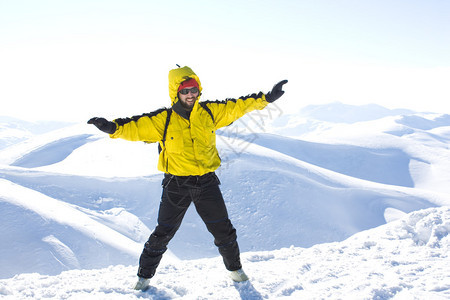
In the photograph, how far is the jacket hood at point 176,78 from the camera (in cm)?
320

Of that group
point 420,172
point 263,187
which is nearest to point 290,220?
point 263,187

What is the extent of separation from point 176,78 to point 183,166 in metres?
0.90

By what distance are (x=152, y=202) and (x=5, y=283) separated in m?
11.8

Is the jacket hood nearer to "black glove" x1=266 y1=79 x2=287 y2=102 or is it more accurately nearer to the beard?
the beard

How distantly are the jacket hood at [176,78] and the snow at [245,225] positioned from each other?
3.28 ft

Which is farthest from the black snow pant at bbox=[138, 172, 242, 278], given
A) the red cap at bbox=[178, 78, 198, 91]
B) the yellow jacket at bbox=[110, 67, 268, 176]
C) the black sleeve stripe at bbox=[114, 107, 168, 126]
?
the red cap at bbox=[178, 78, 198, 91]

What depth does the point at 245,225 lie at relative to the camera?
13.9m

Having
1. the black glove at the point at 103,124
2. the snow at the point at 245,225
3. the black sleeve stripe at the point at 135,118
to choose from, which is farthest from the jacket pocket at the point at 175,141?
the snow at the point at 245,225

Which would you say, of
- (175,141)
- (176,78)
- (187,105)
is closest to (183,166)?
(175,141)

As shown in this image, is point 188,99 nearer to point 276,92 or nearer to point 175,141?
point 175,141

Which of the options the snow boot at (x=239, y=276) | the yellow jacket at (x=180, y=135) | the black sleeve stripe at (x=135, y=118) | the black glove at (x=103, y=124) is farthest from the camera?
the snow boot at (x=239, y=276)

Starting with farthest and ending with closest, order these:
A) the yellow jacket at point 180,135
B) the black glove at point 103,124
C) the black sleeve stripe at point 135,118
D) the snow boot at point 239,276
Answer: the snow boot at point 239,276 → the yellow jacket at point 180,135 → the black sleeve stripe at point 135,118 → the black glove at point 103,124

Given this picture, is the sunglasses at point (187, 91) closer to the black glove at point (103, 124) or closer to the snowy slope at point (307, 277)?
the black glove at point (103, 124)

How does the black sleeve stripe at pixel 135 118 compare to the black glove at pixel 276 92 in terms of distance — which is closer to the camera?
the black sleeve stripe at pixel 135 118
